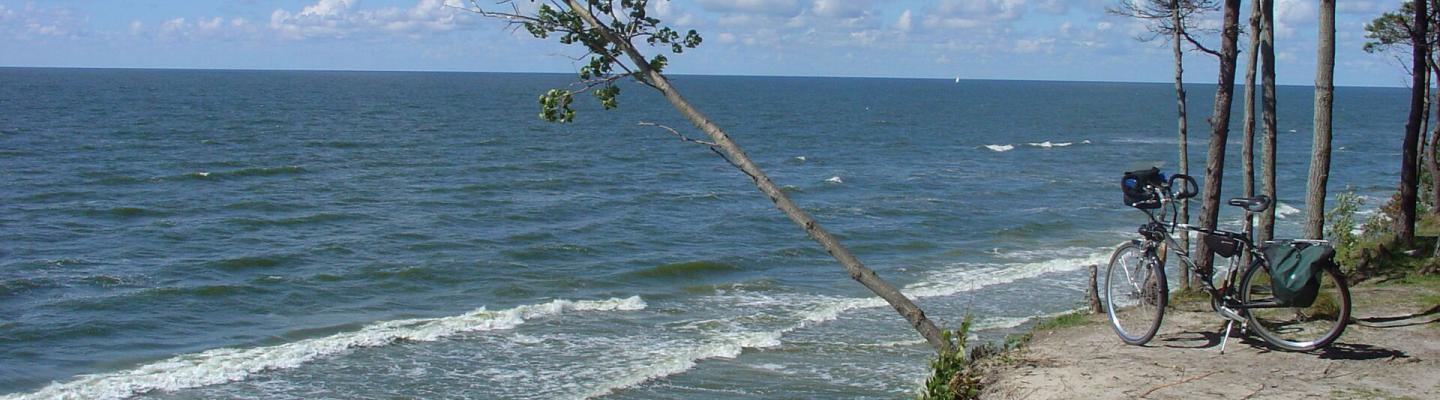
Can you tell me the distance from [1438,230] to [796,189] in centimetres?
2442

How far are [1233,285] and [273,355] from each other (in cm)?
1237

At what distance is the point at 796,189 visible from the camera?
127 feet

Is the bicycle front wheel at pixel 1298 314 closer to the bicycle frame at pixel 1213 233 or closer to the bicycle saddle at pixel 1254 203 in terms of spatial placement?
the bicycle frame at pixel 1213 233

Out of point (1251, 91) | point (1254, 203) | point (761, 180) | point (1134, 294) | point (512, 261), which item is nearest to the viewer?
point (761, 180)

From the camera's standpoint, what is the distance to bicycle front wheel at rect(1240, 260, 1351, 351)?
741 cm

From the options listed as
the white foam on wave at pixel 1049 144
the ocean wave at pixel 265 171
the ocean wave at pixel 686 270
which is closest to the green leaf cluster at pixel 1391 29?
the ocean wave at pixel 686 270

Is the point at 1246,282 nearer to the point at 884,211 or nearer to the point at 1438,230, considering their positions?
the point at 1438,230

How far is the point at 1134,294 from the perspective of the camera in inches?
332

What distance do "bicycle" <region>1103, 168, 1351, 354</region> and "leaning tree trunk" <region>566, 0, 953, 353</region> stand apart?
5.17ft

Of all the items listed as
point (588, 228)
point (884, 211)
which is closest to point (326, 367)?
point (588, 228)

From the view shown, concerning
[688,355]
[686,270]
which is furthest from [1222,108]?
[686,270]

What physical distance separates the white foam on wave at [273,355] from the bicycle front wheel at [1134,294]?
10.6 meters

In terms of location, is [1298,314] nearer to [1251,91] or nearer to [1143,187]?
[1143,187]

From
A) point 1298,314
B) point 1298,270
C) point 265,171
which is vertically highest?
point 1298,270
